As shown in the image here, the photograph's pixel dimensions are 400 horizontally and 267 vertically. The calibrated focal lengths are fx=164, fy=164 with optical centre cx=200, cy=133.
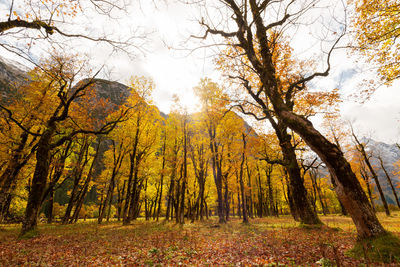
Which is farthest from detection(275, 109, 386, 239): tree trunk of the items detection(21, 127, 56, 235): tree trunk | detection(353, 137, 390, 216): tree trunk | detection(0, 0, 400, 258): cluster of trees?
detection(353, 137, 390, 216): tree trunk

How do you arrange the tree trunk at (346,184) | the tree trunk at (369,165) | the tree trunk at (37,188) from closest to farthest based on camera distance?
the tree trunk at (346,184) < the tree trunk at (37,188) < the tree trunk at (369,165)

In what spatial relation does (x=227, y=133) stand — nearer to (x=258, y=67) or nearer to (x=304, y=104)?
(x=304, y=104)

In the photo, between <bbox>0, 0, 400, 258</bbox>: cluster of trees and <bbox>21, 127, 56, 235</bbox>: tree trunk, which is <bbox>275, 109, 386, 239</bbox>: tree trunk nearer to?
<bbox>0, 0, 400, 258</bbox>: cluster of trees

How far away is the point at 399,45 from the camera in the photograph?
863 cm

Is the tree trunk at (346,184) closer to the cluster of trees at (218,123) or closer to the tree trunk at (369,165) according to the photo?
the cluster of trees at (218,123)

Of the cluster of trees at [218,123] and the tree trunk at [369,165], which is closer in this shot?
the cluster of trees at [218,123]

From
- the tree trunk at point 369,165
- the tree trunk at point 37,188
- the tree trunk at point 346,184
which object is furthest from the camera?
the tree trunk at point 369,165

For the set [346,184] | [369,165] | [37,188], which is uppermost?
[369,165]

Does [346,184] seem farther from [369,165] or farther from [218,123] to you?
[369,165]

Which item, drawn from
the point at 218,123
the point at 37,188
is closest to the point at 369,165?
the point at 218,123

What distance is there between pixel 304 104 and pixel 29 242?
62.6 feet

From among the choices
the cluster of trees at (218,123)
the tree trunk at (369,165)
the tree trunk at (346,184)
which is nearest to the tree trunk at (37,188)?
the cluster of trees at (218,123)

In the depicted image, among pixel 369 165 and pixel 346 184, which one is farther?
pixel 369 165

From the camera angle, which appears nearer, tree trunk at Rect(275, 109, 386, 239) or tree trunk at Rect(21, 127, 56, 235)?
tree trunk at Rect(275, 109, 386, 239)
